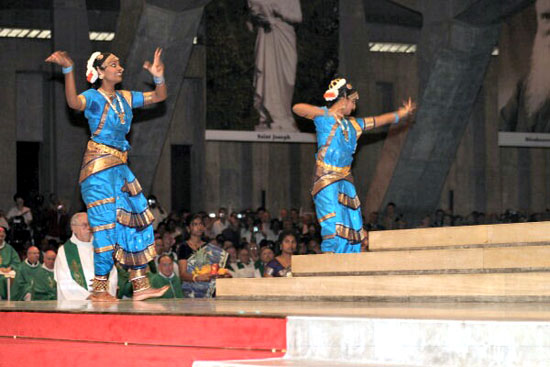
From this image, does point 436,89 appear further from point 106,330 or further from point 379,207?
point 106,330

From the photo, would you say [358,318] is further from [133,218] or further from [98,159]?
[98,159]

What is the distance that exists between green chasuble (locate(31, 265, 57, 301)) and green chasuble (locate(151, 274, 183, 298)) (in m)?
0.91

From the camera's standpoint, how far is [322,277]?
6547 mm

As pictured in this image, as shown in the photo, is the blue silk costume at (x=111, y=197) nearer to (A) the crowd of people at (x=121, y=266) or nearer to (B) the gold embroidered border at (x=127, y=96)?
(B) the gold embroidered border at (x=127, y=96)

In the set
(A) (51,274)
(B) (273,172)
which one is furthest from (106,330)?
(B) (273,172)

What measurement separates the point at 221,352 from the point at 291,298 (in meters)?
2.01

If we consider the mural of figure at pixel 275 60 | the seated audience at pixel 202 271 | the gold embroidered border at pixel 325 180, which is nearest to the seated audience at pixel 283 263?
the seated audience at pixel 202 271

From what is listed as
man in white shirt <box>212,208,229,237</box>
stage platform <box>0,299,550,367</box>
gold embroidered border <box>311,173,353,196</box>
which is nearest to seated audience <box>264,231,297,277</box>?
gold embroidered border <box>311,173,353,196</box>

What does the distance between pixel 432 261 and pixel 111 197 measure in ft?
7.76

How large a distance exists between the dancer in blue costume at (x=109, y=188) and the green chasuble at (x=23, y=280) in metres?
2.13

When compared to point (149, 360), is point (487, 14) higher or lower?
higher

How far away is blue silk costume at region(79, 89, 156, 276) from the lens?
24.1 ft

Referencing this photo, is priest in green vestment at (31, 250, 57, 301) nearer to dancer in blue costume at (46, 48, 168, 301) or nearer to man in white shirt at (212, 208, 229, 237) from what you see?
dancer in blue costume at (46, 48, 168, 301)

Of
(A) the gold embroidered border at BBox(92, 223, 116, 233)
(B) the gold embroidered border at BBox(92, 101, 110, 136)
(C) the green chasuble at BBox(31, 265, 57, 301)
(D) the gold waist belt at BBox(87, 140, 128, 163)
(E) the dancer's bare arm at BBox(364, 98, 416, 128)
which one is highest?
(E) the dancer's bare arm at BBox(364, 98, 416, 128)
